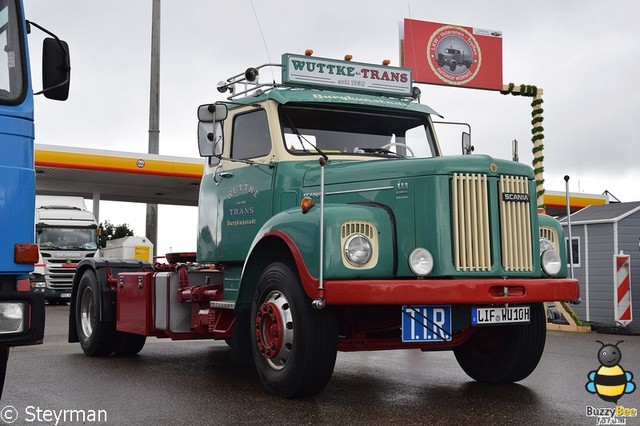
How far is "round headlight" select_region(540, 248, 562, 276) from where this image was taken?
22.7ft

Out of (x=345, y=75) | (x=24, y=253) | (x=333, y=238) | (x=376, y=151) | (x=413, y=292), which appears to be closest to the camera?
(x=24, y=253)

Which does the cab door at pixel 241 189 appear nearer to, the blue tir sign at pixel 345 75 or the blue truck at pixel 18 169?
the blue tir sign at pixel 345 75

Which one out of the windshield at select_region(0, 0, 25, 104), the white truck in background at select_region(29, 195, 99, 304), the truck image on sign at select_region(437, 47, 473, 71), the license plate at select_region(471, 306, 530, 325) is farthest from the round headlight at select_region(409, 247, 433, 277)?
the white truck in background at select_region(29, 195, 99, 304)

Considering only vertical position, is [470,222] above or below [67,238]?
below

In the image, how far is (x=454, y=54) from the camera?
51.7ft

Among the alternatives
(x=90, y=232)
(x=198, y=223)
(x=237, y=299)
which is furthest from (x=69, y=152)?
(x=237, y=299)

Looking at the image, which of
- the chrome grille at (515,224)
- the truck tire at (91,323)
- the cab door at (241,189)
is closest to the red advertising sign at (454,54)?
the truck tire at (91,323)

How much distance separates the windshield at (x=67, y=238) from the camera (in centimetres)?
2392

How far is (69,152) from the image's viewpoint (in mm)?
26562

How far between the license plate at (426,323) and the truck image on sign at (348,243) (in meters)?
0.01

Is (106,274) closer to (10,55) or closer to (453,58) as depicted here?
(10,55)

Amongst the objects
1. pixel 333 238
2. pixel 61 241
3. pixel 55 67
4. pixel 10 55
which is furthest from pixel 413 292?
pixel 61 241

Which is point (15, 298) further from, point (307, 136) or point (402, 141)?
point (402, 141)

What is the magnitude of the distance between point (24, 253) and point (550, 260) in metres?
4.13
